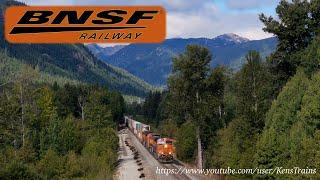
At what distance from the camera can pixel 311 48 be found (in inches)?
2104

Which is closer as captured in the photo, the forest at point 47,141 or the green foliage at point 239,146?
the green foliage at point 239,146

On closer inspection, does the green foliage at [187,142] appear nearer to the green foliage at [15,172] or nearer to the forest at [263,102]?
the forest at [263,102]

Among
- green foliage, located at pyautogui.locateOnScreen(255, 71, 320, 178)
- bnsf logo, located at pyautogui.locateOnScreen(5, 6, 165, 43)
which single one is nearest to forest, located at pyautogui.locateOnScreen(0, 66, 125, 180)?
green foliage, located at pyautogui.locateOnScreen(255, 71, 320, 178)

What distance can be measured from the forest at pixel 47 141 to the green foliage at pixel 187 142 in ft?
32.8

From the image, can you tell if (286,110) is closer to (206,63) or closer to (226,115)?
(206,63)

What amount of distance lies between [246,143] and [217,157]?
1099 centimetres

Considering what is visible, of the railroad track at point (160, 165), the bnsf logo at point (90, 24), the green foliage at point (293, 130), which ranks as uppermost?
the bnsf logo at point (90, 24)

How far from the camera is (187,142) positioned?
72875mm

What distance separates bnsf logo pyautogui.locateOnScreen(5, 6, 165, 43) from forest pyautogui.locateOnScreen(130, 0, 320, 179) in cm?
1831

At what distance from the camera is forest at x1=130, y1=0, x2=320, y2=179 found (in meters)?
39.8

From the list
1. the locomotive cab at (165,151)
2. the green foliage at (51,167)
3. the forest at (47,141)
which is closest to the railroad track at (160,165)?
the locomotive cab at (165,151)

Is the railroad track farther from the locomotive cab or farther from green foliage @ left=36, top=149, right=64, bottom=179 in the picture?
green foliage @ left=36, top=149, right=64, bottom=179

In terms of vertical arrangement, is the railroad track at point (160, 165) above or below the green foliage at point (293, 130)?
below

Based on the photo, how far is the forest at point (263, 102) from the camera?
3975cm
